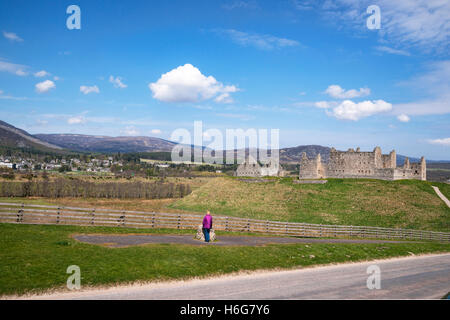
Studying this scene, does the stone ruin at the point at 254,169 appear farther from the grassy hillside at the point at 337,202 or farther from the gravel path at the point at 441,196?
the gravel path at the point at 441,196

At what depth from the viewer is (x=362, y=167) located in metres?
68.6

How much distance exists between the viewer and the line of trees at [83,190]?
108m

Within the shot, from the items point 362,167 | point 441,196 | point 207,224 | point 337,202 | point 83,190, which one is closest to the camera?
point 207,224

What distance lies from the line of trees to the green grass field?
9871cm

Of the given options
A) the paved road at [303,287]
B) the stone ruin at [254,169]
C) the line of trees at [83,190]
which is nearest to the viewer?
the paved road at [303,287]

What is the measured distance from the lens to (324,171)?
247 feet

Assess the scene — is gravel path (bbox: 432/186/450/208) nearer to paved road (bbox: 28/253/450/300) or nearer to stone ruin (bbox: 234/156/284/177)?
paved road (bbox: 28/253/450/300)

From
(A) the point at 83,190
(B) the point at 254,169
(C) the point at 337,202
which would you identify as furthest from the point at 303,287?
(A) the point at 83,190

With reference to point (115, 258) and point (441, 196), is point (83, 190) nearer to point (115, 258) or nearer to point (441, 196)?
point (441, 196)

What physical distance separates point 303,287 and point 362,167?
58.3 meters

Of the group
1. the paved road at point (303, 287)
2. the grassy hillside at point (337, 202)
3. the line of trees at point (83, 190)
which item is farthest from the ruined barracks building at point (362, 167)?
the line of trees at point (83, 190)

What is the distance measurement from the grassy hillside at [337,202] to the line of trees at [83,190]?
58.4m

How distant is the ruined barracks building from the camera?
211ft
